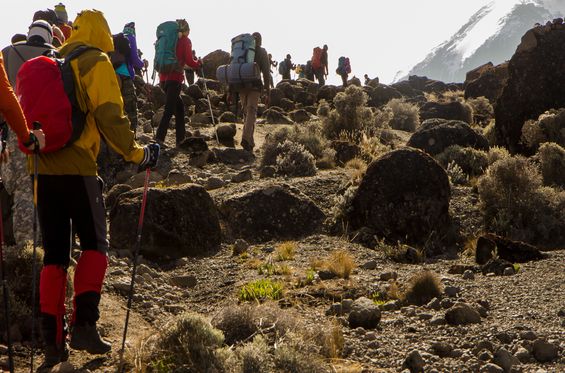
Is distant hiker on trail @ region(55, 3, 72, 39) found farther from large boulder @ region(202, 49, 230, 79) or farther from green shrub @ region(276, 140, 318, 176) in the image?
large boulder @ region(202, 49, 230, 79)

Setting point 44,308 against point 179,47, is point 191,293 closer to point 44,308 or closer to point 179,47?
point 44,308

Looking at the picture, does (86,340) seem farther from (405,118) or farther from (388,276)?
(405,118)

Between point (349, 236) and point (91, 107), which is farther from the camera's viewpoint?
point (349, 236)

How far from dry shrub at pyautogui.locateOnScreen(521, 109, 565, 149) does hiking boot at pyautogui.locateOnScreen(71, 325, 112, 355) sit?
1095 centimetres

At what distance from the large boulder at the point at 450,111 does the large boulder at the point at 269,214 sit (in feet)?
35.2

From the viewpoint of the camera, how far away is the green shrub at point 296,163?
1241 cm

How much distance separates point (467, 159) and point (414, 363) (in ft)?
29.1

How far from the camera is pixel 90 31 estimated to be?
4.81m

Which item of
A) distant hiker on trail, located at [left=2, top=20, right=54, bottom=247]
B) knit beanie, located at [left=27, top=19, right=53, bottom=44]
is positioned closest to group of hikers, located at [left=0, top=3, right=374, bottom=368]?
knit beanie, located at [left=27, top=19, right=53, bottom=44]

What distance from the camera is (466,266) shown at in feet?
26.5

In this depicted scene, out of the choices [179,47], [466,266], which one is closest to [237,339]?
[466,266]

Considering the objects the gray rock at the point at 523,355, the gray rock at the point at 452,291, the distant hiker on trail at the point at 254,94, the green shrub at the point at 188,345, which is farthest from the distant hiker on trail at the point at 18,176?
the distant hiker on trail at the point at 254,94

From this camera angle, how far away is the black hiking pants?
1316 cm

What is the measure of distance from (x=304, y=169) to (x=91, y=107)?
8.01m
